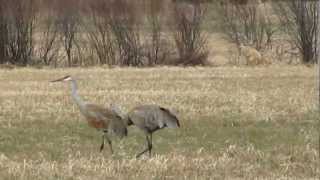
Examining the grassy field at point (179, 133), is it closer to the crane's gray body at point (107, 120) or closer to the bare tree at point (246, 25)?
the crane's gray body at point (107, 120)

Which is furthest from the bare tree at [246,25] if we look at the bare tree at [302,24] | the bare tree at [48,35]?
the bare tree at [48,35]

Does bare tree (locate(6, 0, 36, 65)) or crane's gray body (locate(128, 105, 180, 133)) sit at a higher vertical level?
crane's gray body (locate(128, 105, 180, 133))

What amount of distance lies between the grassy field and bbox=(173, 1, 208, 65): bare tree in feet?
38.7

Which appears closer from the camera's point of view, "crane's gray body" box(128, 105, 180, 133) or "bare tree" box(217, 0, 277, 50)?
"crane's gray body" box(128, 105, 180, 133)

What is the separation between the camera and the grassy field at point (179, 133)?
963cm

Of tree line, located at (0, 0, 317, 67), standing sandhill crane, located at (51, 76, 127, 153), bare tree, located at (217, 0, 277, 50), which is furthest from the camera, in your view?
bare tree, located at (217, 0, 277, 50)

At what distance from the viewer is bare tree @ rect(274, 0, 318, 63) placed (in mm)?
38594

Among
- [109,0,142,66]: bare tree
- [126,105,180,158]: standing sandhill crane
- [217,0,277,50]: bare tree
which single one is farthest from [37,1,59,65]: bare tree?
[126,105,180,158]: standing sandhill crane

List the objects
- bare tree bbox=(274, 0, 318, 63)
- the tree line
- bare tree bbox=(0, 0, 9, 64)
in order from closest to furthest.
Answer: the tree line → bare tree bbox=(0, 0, 9, 64) → bare tree bbox=(274, 0, 318, 63)

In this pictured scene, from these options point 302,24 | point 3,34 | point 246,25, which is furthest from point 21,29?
point 302,24

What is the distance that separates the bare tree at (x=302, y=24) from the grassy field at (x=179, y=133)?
13.4 metres

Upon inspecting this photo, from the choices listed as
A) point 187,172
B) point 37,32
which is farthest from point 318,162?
point 37,32

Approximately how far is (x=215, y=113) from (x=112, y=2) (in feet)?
76.1

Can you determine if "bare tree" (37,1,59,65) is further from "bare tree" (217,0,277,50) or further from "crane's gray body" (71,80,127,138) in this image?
"crane's gray body" (71,80,127,138)
